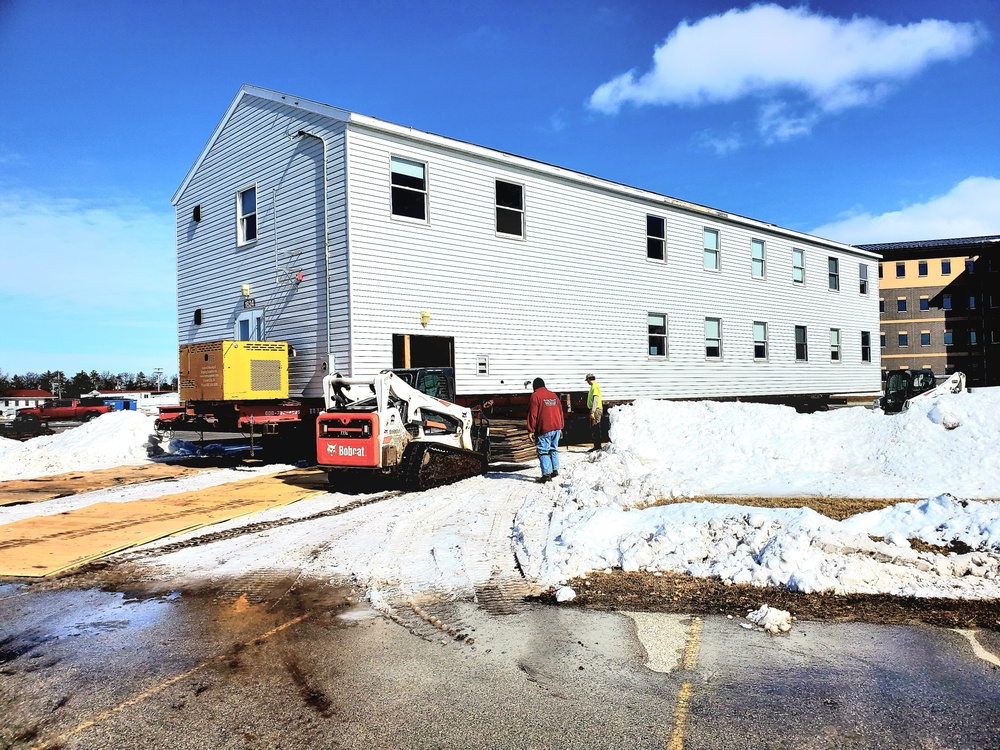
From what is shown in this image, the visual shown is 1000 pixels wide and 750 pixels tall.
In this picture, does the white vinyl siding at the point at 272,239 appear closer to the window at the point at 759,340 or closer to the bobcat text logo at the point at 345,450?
the bobcat text logo at the point at 345,450

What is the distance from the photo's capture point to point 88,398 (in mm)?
38094

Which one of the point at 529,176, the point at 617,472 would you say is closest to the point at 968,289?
the point at 529,176

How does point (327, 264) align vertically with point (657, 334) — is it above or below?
above

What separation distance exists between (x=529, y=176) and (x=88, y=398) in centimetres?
3180

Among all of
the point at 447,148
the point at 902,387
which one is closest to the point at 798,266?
the point at 902,387

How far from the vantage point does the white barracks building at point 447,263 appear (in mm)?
15312

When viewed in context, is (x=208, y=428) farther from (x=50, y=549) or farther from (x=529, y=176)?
(x=529, y=176)

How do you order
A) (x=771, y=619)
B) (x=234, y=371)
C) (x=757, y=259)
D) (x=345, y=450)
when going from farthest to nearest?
1. (x=757, y=259)
2. (x=234, y=371)
3. (x=345, y=450)
4. (x=771, y=619)

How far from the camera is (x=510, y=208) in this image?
18.1 meters

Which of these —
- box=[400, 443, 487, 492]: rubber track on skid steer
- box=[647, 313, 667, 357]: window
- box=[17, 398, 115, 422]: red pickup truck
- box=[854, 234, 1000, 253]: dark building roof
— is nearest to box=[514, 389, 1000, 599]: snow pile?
box=[400, 443, 487, 492]: rubber track on skid steer

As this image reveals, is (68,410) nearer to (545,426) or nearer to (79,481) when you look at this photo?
(79,481)

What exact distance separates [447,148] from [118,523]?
11.3 m

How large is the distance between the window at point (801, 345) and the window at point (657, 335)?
27.9 ft

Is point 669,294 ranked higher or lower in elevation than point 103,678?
higher
